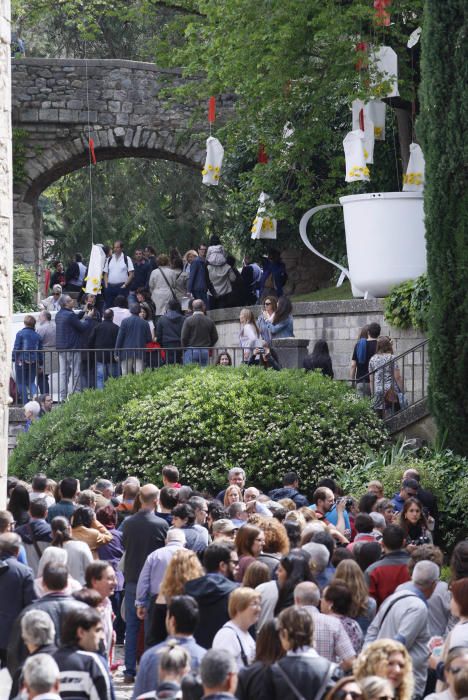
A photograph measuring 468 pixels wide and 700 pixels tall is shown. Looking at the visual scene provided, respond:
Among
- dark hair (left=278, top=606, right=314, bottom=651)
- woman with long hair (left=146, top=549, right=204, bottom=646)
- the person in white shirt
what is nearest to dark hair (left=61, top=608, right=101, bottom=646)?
the person in white shirt

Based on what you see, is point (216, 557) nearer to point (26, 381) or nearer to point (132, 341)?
point (132, 341)

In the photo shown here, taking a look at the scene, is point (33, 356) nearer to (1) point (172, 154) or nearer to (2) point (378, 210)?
(2) point (378, 210)

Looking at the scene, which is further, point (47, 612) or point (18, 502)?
point (18, 502)

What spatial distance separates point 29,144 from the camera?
28266 millimetres

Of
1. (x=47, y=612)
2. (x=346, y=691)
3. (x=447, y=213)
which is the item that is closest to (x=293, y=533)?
(x=47, y=612)

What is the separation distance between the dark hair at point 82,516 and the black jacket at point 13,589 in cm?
166

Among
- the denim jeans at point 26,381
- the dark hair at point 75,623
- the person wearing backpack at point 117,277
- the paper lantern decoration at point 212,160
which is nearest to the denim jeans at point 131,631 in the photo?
the dark hair at point 75,623

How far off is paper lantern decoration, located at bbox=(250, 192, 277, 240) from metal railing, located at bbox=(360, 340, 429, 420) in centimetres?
466

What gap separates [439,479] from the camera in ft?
48.4

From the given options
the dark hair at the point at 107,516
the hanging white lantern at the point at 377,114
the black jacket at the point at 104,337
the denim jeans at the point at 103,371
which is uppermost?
the hanging white lantern at the point at 377,114

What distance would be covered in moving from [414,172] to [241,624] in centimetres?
1288

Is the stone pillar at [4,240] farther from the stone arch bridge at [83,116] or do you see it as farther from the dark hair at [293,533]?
the stone arch bridge at [83,116]

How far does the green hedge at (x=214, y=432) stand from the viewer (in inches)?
616

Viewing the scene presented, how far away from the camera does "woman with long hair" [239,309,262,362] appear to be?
18172 millimetres
